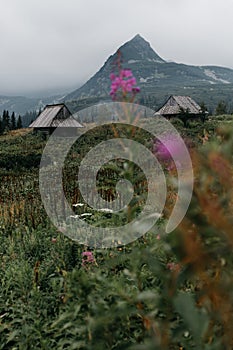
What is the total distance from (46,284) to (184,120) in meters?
22.9

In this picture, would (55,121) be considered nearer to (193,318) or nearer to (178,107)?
(178,107)

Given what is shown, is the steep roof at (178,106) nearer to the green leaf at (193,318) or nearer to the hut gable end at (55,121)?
the hut gable end at (55,121)

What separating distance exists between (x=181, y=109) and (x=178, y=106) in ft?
9.11

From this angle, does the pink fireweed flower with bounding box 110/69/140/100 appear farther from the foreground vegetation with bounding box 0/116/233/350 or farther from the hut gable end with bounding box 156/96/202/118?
the hut gable end with bounding box 156/96/202/118

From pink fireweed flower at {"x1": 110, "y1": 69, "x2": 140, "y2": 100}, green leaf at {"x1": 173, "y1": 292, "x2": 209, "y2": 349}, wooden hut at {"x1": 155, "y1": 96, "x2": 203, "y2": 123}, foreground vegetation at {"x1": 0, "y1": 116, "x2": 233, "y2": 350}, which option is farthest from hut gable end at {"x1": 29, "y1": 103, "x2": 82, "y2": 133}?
green leaf at {"x1": 173, "y1": 292, "x2": 209, "y2": 349}

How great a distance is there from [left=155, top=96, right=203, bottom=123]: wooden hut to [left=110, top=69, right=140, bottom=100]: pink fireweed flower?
24.1m

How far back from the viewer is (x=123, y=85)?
1316 mm

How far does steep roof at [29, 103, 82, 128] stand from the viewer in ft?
84.6

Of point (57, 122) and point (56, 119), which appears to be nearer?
point (57, 122)

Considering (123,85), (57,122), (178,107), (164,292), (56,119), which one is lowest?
(57,122)

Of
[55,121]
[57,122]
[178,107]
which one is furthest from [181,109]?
[55,121]

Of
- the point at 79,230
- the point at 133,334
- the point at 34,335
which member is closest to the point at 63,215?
the point at 79,230

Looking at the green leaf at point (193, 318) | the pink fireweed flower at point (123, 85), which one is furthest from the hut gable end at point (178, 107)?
the green leaf at point (193, 318)

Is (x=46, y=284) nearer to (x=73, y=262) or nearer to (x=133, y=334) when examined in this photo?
(x=73, y=262)
